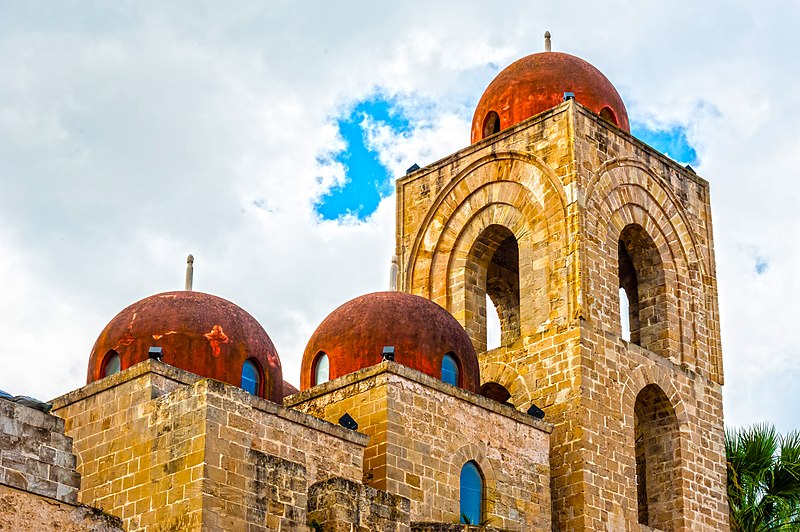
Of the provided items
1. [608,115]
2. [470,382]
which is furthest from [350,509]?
[608,115]

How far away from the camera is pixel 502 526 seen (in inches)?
815

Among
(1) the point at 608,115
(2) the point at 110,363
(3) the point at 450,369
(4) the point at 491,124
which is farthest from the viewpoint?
(4) the point at 491,124

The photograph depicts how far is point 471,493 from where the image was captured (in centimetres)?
2078

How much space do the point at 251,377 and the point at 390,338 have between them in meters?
2.28

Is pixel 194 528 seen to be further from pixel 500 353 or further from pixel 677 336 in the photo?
pixel 677 336

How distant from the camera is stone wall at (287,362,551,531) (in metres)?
19.8

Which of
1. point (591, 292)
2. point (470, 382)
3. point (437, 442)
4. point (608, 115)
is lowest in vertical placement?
point (437, 442)

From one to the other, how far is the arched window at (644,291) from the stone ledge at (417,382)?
4.47 meters

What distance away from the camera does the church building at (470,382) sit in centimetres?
1689

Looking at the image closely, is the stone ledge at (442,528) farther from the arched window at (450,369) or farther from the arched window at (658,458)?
the arched window at (658,458)

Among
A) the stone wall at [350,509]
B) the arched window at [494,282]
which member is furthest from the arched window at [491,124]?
the stone wall at [350,509]

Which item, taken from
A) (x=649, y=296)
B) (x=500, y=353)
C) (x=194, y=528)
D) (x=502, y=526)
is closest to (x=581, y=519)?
(x=502, y=526)

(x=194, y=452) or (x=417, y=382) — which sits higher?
(x=417, y=382)

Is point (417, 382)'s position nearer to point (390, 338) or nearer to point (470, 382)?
point (390, 338)
